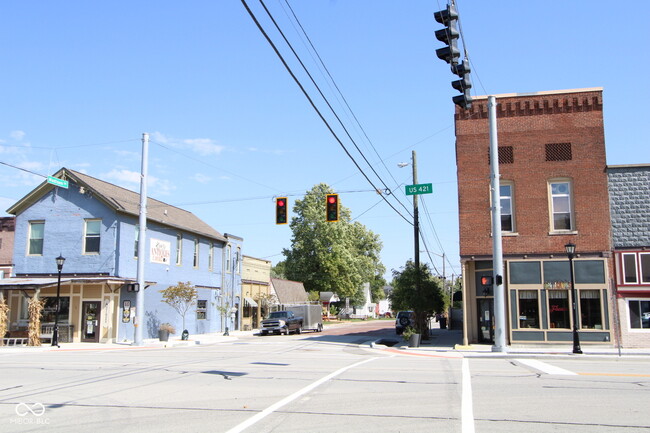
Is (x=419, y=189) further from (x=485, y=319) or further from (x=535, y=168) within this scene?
(x=485, y=319)

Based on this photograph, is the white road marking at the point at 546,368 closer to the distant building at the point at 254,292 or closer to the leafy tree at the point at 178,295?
the leafy tree at the point at 178,295

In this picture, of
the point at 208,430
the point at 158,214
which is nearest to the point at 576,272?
the point at 208,430

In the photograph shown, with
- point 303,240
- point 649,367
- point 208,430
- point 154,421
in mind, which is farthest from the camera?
point 303,240

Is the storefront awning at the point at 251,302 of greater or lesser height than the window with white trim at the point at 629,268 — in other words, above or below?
below

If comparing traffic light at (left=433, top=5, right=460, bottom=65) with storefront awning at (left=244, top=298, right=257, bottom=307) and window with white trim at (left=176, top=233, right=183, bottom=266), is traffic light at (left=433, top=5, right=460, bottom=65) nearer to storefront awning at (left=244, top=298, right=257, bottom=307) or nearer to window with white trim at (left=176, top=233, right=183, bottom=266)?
window with white trim at (left=176, top=233, right=183, bottom=266)

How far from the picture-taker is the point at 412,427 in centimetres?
845

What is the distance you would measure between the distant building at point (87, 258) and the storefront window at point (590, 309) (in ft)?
68.8

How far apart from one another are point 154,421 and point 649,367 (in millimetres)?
14950

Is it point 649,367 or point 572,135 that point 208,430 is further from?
point 572,135

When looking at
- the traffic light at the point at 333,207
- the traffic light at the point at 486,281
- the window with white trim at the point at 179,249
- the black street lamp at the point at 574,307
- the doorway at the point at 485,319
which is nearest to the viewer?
the traffic light at the point at 333,207

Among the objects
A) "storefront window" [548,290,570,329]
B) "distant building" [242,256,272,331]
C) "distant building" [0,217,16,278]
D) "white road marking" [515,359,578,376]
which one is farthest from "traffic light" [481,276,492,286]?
"distant building" [0,217,16,278]

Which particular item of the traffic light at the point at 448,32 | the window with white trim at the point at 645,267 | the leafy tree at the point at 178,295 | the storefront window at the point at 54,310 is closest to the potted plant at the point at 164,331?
the leafy tree at the point at 178,295

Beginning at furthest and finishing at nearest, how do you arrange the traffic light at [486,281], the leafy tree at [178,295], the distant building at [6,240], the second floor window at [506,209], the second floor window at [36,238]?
the distant building at [6,240]
the leafy tree at [178,295]
the second floor window at [36,238]
the second floor window at [506,209]
the traffic light at [486,281]

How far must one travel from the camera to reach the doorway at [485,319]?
89.5 feet
